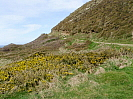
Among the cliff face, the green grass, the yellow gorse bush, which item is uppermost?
the cliff face

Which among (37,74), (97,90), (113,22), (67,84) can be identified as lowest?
(97,90)

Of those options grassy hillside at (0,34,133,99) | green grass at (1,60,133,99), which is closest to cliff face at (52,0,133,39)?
grassy hillside at (0,34,133,99)

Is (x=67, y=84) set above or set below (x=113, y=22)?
below

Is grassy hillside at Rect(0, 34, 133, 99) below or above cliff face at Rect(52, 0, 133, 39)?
below

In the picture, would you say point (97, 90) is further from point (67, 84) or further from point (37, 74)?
point (37, 74)

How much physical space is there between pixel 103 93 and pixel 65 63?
609 cm

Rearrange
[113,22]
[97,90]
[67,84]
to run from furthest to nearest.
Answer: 1. [113,22]
2. [67,84]
3. [97,90]

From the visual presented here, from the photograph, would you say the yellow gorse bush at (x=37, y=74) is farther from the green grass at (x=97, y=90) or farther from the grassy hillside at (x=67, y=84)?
the green grass at (x=97, y=90)

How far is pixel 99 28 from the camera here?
32281mm

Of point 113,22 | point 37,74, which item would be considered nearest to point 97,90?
point 37,74

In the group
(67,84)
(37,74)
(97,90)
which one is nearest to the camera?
(97,90)

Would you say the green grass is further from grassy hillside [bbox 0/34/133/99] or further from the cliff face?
the cliff face

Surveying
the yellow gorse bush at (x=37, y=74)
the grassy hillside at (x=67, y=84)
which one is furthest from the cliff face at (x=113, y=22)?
the grassy hillside at (x=67, y=84)

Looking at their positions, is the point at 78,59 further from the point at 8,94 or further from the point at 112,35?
the point at 112,35
